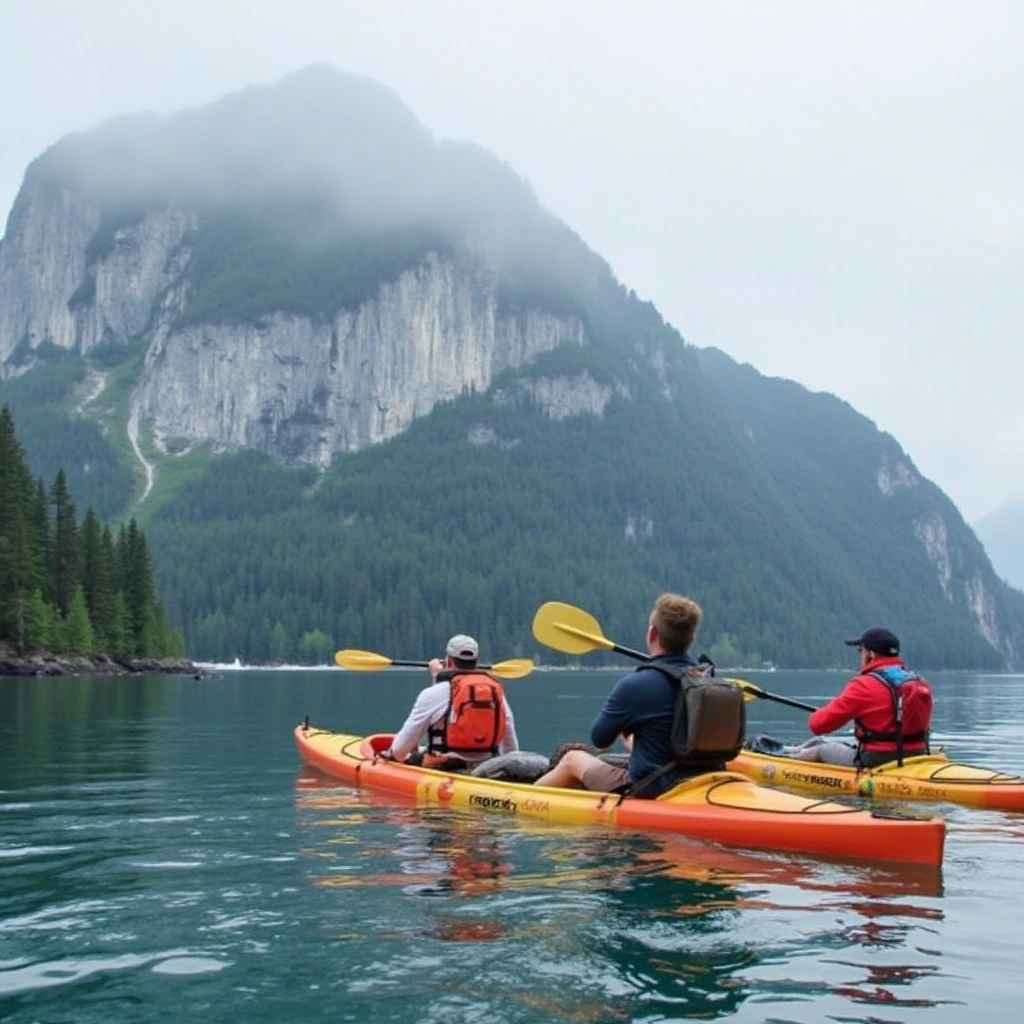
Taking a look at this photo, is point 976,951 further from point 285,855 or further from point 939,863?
point 285,855

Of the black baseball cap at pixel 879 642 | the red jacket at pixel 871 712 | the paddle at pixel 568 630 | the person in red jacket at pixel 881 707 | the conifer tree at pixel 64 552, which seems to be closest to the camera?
the paddle at pixel 568 630

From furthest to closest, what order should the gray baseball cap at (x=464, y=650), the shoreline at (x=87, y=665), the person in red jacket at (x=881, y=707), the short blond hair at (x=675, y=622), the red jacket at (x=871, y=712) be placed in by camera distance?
the shoreline at (x=87, y=665) → the person in red jacket at (x=881, y=707) → the gray baseball cap at (x=464, y=650) → the red jacket at (x=871, y=712) → the short blond hair at (x=675, y=622)

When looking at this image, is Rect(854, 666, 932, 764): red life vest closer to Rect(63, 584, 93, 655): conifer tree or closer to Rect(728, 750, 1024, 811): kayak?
Rect(728, 750, 1024, 811): kayak

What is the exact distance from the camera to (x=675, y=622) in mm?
10703

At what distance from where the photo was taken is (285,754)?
22.9 meters

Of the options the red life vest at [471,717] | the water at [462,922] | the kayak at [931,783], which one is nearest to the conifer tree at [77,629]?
the water at [462,922]

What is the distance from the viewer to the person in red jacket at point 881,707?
14766 millimetres

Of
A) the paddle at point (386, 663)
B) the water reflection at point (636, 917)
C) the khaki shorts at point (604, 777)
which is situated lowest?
the water reflection at point (636, 917)

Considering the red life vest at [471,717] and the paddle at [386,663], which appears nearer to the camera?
the red life vest at [471,717]

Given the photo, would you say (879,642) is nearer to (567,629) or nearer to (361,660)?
(567,629)

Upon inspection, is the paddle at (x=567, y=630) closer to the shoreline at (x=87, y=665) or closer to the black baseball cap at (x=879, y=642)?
the black baseball cap at (x=879, y=642)

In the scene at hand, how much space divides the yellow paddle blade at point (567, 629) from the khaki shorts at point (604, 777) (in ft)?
5.16

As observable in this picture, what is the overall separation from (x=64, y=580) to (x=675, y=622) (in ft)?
225

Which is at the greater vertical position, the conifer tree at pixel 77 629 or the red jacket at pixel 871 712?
the conifer tree at pixel 77 629
